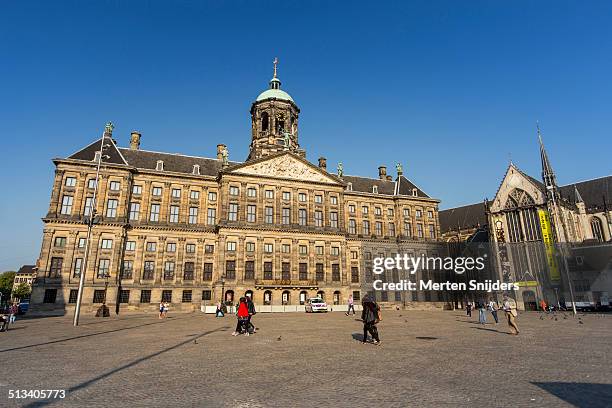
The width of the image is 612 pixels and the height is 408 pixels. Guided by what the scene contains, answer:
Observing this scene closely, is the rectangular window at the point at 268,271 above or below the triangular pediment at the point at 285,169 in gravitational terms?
below

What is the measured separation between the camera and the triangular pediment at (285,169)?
164 ft

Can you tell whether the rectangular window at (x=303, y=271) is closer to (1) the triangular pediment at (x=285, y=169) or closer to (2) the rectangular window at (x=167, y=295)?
(1) the triangular pediment at (x=285, y=169)

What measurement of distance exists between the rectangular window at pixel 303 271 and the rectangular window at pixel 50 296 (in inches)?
1159

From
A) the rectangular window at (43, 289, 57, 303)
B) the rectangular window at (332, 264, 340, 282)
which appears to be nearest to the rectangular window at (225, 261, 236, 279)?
the rectangular window at (332, 264, 340, 282)

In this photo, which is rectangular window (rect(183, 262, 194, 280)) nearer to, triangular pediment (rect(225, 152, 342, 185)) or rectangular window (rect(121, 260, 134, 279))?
rectangular window (rect(121, 260, 134, 279))

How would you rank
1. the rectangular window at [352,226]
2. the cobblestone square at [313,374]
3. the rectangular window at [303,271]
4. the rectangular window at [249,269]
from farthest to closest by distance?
1. the rectangular window at [352,226]
2. the rectangular window at [303,271]
3. the rectangular window at [249,269]
4. the cobblestone square at [313,374]

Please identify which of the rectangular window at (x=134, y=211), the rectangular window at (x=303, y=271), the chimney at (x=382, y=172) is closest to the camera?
the rectangular window at (x=134, y=211)

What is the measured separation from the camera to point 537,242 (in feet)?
190

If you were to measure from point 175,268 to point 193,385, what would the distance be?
134 feet

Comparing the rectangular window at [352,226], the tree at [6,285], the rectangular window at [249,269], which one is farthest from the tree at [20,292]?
the rectangular window at [352,226]

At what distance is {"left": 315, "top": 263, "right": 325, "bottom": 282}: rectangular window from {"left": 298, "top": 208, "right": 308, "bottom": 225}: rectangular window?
6.62 meters

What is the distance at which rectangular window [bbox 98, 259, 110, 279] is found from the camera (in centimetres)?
4162

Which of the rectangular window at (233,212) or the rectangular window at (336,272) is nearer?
the rectangular window at (233,212)

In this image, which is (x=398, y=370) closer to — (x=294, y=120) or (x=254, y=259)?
(x=254, y=259)
